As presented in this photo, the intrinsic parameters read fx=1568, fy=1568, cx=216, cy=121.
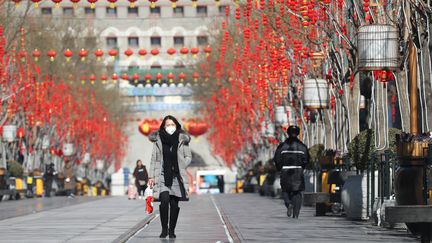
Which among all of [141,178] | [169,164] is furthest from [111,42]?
[169,164]

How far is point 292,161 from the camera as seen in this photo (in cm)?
3150

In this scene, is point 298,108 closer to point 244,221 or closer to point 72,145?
point 244,221


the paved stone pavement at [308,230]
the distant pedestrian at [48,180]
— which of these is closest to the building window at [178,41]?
the distant pedestrian at [48,180]

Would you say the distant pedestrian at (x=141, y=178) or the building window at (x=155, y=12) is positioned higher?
the building window at (x=155, y=12)

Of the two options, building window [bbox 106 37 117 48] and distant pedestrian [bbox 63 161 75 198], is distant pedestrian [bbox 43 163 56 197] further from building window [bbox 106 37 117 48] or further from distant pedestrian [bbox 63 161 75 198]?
building window [bbox 106 37 117 48]

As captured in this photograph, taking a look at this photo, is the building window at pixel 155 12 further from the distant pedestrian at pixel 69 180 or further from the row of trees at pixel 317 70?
the row of trees at pixel 317 70

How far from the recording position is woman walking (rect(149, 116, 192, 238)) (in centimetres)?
2355

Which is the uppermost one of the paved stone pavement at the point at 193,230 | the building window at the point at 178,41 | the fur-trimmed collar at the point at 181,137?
the building window at the point at 178,41

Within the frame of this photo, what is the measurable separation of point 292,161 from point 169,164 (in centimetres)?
825

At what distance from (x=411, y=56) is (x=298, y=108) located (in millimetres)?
31602

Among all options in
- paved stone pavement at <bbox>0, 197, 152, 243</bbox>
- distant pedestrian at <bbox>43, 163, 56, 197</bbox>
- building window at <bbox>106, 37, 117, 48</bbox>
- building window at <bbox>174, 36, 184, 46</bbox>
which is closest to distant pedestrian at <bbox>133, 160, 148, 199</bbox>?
distant pedestrian at <bbox>43, 163, 56, 197</bbox>

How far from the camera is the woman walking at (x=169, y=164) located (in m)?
23.5

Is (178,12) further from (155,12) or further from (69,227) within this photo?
(69,227)

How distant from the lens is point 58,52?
292 ft
